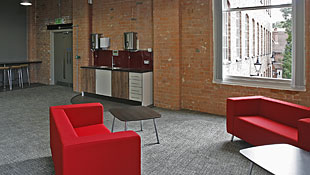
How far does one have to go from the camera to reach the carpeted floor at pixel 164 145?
331 cm

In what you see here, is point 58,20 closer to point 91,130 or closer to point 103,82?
point 103,82

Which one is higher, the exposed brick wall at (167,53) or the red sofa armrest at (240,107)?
the exposed brick wall at (167,53)

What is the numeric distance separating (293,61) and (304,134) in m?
2.35

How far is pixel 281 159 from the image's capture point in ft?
7.73

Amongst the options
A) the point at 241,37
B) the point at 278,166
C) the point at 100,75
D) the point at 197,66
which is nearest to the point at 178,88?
the point at 197,66

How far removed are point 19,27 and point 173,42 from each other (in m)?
7.48

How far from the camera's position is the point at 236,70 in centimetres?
597

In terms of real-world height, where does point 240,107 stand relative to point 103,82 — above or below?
below

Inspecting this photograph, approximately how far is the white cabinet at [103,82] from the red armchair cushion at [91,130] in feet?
13.5

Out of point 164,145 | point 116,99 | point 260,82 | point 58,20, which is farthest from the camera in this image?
point 58,20

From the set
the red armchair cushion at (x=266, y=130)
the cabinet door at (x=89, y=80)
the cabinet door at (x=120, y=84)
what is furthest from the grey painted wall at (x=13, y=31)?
the red armchair cushion at (x=266, y=130)

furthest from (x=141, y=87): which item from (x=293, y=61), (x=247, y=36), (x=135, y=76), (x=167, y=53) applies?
(x=293, y=61)

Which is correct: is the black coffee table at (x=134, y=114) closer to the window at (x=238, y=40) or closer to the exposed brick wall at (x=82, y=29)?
the window at (x=238, y=40)

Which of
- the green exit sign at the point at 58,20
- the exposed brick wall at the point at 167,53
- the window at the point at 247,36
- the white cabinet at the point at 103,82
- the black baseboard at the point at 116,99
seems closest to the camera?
the window at the point at 247,36
